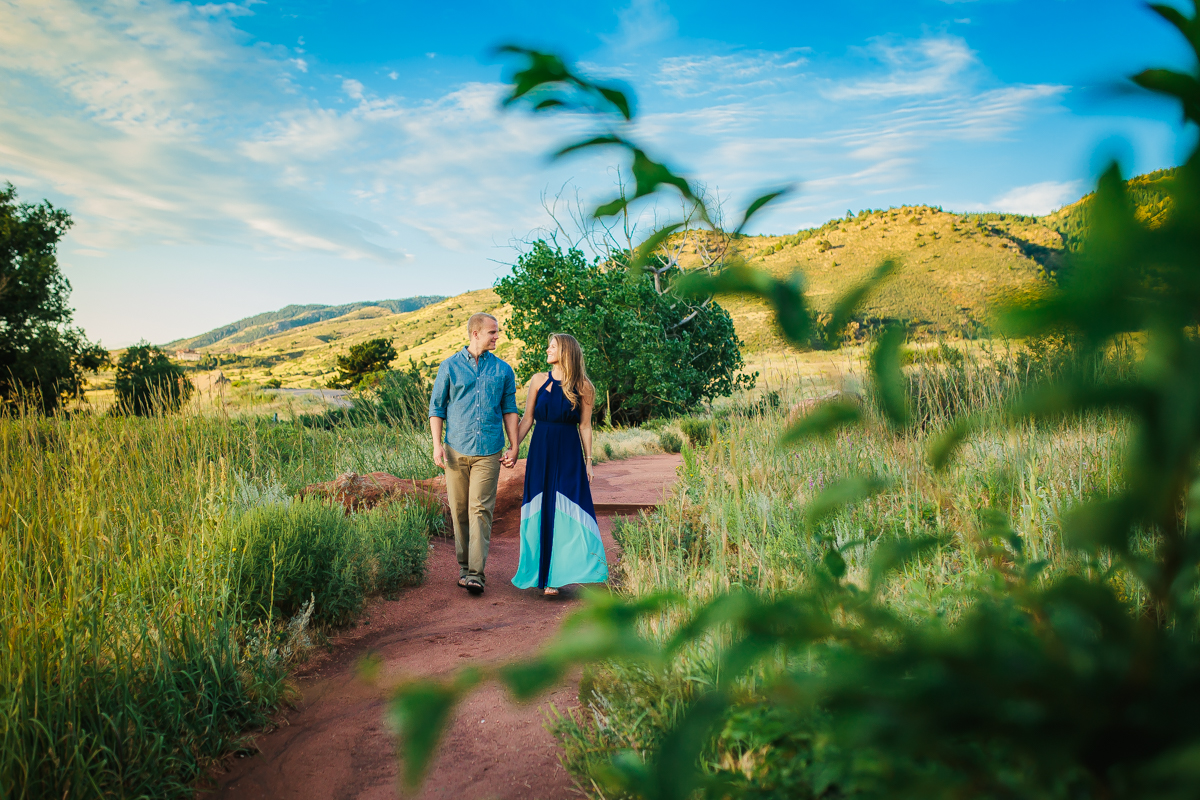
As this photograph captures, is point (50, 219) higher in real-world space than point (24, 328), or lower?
higher

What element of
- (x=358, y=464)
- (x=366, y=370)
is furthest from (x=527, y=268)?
(x=366, y=370)

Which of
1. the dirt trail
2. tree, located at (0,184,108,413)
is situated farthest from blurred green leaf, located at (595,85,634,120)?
tree, located at (0,184,108,413)

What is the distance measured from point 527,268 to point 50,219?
58.4 ft

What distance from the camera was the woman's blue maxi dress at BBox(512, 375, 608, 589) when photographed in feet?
18.0

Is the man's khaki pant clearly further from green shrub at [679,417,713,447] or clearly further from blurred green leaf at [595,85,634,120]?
green shrub at [679,417,713,447]

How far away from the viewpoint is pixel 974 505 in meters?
4.05

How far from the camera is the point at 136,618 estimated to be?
116 inches

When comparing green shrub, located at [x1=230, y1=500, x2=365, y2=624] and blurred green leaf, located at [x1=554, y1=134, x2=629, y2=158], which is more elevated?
blurred green leaf, located at [x1=554, y1=134, x2=629, y2=158]

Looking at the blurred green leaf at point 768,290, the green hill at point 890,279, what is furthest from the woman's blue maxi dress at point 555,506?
the blurred green leaf at point 768,290

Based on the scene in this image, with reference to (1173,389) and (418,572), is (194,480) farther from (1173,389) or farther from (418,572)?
(1173,389)

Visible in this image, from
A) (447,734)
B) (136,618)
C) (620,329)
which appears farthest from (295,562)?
(620,329)

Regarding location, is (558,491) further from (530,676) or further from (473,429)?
(530,676)

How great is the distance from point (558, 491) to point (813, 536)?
2.52 m

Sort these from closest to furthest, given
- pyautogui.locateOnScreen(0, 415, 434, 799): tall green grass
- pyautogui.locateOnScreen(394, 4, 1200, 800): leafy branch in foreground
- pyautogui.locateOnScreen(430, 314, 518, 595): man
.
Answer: pyautogui.locateOnScreen(394, 4, 1200, 800): leafy branch in foreground < pyautogui.locateOnScreen(0, 415, 434, 799): tall green grass < pyautogui.locateOnScreen(430, 314, 518, 595): man
